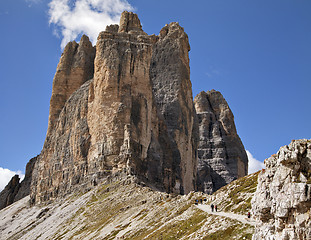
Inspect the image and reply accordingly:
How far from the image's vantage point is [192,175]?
121 meters

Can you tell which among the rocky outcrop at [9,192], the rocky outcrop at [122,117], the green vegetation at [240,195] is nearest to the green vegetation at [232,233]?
the green vegetation at [240,195]

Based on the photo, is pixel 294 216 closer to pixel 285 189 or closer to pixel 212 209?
pixel 285 189

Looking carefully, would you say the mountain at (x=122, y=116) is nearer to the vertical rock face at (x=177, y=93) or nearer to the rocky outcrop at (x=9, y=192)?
the vertical rock face at (x=177, y=93)

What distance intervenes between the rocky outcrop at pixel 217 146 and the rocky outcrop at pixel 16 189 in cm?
5912

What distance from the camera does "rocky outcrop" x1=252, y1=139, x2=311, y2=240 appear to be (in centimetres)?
2420

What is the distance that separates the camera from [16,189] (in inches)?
6019

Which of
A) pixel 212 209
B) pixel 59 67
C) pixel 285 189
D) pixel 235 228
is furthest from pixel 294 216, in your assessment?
pixel 59 67

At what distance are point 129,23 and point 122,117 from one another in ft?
121

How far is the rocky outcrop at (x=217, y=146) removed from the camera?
15775 centimetres

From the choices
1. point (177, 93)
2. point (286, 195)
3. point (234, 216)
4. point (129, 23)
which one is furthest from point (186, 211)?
point (129, 23)

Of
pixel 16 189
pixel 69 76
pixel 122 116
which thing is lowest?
pixel 16 189

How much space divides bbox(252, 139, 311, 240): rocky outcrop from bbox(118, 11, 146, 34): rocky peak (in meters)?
96.0

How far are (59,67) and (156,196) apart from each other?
7872 cm

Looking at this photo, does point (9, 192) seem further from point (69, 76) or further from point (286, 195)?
point (286, 195)
